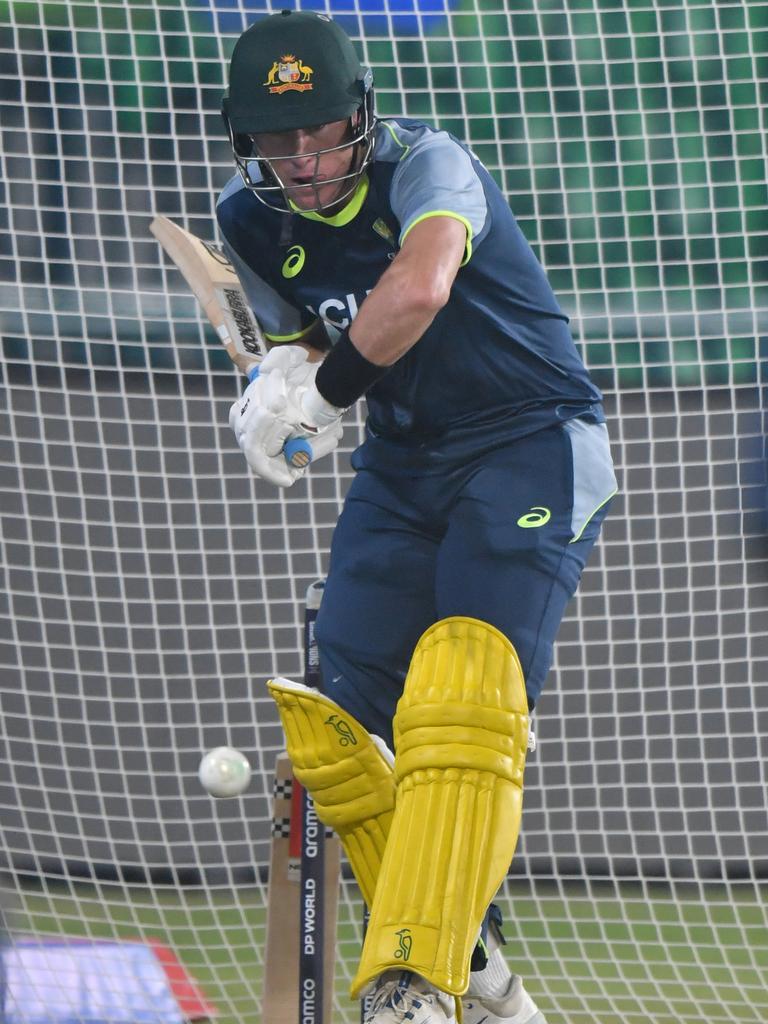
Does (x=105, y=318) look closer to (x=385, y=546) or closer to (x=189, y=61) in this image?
(x=189, y=61)

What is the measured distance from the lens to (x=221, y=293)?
220 cm

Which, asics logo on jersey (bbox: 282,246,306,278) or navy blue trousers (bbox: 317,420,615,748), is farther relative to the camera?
asics logo on jersey (bbox: 282,246,306,278)

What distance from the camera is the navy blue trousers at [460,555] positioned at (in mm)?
1780

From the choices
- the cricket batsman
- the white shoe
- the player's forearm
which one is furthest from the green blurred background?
the white shoe

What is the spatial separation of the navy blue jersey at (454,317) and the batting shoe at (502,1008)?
761 mm

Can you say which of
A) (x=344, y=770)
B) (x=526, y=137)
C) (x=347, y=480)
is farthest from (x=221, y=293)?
(x=347, y=480)

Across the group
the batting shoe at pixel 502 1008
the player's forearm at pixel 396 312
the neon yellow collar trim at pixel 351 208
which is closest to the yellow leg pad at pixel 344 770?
the batting shoe at pixel 502 1008

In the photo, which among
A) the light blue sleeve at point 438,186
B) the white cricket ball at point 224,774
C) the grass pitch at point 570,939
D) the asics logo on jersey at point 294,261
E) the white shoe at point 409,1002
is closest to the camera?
the white shoe at point 409,1002

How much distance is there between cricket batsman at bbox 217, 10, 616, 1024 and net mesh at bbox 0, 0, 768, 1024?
0.97 metres

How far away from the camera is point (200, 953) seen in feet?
9.56

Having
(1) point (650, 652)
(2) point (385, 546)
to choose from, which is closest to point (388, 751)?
(2) point (385, 546)

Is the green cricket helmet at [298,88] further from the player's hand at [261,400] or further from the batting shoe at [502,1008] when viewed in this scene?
the batting shoe at [502,1008]

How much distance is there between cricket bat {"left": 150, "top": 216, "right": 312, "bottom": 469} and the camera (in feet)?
7.09

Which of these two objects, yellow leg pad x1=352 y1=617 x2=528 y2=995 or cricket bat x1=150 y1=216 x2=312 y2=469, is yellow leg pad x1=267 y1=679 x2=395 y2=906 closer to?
yellow leg pad x1=352 y1=617 x2=528 y2=995
